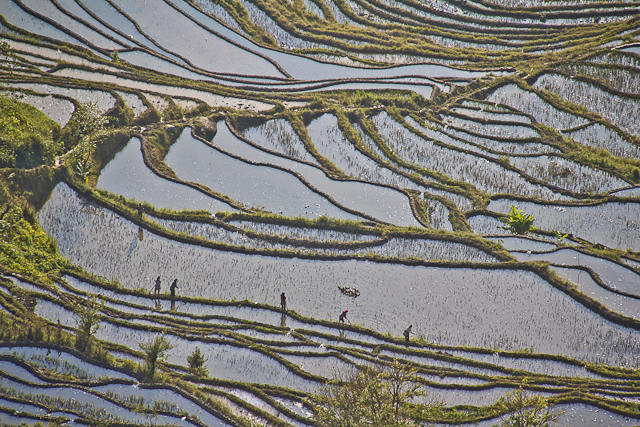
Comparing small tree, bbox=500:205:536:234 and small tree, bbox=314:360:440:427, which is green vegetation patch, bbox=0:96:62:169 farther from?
small tree, bbox=500:205:536:234

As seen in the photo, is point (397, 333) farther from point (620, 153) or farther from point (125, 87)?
point (125, 87)

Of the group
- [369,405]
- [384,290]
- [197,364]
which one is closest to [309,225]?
[384,290]

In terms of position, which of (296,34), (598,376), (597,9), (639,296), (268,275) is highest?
(597,9)

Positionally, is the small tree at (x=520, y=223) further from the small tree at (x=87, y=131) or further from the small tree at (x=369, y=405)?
the small tree at (x=87, y=131)

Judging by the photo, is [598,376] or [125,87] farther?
[125,87]

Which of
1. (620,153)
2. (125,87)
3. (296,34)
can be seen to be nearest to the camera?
(620,153)

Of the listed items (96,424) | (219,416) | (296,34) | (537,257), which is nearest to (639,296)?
(537,257)
